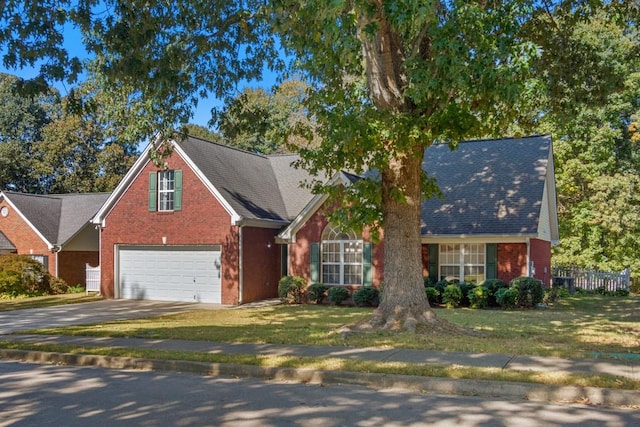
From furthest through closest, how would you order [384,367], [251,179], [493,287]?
[251,179], [493,287], [384,367]

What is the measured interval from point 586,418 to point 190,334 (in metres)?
8.52

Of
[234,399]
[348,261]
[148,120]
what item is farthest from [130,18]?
[348,261]

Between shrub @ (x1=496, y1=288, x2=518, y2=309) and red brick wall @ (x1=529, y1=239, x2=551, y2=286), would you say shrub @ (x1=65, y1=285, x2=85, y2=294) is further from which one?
red brick wall @ (x1=529, y1=239, x2=551, y2=286)

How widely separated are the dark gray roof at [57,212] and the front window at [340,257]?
1470 cm

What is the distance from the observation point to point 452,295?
20359 millimetres

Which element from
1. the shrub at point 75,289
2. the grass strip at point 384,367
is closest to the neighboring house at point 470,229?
the grass strip at point 384,367

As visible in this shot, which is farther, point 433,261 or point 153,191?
point 153,191

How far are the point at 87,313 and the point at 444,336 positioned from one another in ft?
43.7

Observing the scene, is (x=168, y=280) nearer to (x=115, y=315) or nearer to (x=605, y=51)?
(x=115, y=315)

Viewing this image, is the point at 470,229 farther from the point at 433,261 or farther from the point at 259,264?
the point at 259,264

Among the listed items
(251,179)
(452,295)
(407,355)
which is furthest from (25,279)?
(407,355)

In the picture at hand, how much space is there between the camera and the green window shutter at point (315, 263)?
76.1ft

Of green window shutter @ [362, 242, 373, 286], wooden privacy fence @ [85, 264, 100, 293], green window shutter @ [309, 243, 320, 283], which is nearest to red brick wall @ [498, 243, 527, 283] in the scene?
green window shutter @ [362, 242, 373, 286]

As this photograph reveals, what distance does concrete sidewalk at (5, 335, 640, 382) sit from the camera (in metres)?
8.39
